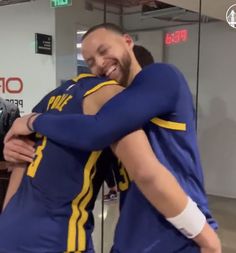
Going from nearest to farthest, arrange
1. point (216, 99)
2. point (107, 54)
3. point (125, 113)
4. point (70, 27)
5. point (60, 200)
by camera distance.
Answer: point (125, 113) → point (60, 200) → point (107, 54) → point (70, 27) → point (216, 99)

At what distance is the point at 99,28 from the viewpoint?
1.27 m

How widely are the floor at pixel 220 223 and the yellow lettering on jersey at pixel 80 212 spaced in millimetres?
1520

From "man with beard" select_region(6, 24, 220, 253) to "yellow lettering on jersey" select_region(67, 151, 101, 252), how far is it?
0.08 m

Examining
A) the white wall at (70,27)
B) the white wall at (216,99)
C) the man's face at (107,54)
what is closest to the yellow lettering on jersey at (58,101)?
the man's face at (107,54)

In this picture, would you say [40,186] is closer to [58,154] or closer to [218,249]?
[58,154]

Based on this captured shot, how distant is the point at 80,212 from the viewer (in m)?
1.10

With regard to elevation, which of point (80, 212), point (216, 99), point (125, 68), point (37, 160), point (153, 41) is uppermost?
point (153, 41)

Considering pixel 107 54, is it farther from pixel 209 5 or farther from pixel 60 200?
pixel 209 5

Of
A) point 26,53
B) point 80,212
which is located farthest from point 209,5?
point 80,212

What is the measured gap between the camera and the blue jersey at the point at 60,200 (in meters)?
1.07

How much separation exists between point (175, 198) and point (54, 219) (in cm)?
32

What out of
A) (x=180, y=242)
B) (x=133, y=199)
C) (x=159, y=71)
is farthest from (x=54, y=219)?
(x=159, y=71)

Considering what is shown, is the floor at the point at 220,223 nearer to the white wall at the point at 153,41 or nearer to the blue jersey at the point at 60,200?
the blue jersey at the point at 60,200

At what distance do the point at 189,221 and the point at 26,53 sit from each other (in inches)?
176
